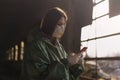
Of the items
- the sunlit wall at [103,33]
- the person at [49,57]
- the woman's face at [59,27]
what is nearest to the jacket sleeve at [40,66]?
the person at [49,57]

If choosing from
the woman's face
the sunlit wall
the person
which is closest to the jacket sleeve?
the person

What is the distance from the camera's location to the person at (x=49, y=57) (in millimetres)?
1402

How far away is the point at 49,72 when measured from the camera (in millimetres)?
1396

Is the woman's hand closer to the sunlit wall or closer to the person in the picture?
the person

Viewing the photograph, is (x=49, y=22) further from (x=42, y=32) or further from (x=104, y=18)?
(x=104, y=18)

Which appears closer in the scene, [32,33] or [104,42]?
[32,33]

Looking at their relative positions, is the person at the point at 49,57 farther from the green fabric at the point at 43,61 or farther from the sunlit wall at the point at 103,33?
the sunlit wall at the point at 103,33

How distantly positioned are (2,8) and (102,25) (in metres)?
3.22

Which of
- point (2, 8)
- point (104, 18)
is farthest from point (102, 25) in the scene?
point (2, 8)

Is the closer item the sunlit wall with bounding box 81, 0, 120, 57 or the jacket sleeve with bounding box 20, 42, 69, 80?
the jacket sleeve with bounding box 20, 42, 69, 80

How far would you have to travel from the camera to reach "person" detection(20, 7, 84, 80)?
4.60 ft

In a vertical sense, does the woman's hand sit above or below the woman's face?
below

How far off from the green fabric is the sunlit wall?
0.70 meters

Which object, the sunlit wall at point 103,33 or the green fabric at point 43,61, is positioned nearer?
the green fabric at point 43,61
